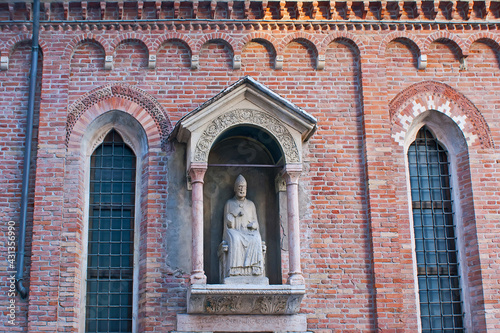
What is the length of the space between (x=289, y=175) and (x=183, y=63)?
9.39ft

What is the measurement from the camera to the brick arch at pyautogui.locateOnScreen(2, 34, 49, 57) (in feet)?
42.5

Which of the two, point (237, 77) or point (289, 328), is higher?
point (237, 77)

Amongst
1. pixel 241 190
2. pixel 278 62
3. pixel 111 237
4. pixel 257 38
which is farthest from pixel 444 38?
pixel 111 237

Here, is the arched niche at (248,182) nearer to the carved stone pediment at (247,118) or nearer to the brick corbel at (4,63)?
the carved stone pediment at (247,118)

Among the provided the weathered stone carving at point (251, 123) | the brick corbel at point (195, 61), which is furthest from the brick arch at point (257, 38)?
the weathered stone carving at point (251, 123)

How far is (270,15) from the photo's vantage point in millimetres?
13367

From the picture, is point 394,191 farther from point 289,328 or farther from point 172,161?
point 172,161

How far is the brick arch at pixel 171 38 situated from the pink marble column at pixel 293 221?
287 centimetres

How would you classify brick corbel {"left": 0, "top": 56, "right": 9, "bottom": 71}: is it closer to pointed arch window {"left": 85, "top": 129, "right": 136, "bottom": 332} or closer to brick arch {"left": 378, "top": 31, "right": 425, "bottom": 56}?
pointed arch window {"left": 85, "top": 129, "right": 136, "bottom": 332}

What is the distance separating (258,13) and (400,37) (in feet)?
8.39

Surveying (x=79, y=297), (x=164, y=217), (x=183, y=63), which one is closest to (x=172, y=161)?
(x=164, y=217)

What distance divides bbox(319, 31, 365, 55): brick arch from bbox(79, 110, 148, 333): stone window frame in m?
3.50

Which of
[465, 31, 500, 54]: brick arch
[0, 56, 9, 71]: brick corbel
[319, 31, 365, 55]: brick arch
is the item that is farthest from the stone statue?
[465, 31, 500, 54]: brick arch

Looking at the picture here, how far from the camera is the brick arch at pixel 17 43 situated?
12961 millimetres
